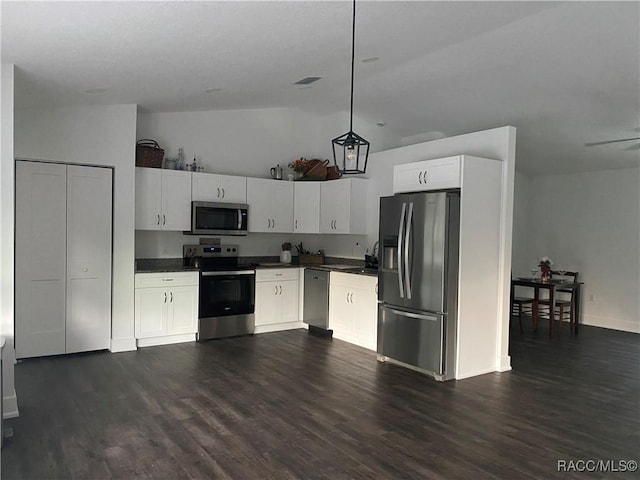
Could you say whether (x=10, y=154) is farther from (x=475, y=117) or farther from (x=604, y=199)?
(x=604, y=199)

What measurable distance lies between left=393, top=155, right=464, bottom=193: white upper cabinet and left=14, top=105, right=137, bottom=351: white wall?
3.12 metres

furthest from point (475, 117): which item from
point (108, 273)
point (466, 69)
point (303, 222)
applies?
point (108, 273)

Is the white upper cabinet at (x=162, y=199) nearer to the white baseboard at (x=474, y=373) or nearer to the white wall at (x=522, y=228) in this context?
the white baseboard at (x=474, y=373)

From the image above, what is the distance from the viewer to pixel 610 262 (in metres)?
7.72

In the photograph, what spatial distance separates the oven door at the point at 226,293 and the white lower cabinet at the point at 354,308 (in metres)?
1.10

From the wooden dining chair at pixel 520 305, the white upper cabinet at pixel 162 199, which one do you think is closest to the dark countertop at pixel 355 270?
the white upper cabinet at pixel 162 199

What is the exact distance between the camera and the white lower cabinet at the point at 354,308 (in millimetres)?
5816

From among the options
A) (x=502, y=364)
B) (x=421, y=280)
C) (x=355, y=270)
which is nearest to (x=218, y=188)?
(x=355, y=270)

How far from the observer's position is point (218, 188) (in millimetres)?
6562

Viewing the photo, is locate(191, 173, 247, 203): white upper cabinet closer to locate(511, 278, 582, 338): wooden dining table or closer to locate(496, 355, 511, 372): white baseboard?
locate(496, 355, 511, 372): white baseboard

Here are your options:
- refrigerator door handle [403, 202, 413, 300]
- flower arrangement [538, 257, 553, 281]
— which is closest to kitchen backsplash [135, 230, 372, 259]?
refrigerator door handle [403, 202, 413, 300]

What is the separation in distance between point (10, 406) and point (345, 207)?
4.58m

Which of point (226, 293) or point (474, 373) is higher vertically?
point (226, 293)

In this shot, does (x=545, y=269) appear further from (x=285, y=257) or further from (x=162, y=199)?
(x=162, y=199)
